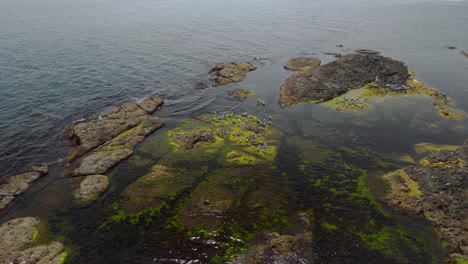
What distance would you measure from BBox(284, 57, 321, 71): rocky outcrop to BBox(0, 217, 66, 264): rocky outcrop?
48.2 metres

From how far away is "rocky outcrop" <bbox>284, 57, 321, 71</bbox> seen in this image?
56.8m

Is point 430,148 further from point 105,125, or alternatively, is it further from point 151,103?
point 105,125

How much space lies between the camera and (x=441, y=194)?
2330 centimetres

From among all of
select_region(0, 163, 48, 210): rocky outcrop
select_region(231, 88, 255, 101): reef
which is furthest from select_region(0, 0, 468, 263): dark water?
select_region(231, 88, 255, 101): reef

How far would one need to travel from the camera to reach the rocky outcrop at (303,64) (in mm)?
56844

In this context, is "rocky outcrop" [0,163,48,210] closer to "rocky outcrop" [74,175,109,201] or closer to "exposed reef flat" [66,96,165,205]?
"exposed reef flat" [66,96,165,205]

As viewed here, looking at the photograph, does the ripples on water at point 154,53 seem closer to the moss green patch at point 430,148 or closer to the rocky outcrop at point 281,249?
the moss green patch at point 430,148

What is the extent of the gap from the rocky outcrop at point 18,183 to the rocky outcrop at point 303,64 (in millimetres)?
44788

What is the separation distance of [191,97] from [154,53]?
30265 millimetres

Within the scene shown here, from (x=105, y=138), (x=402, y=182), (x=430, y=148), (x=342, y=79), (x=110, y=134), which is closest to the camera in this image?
(x=402, y=182)

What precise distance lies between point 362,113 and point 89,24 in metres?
105

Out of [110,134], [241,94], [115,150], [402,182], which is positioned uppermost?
[241,94]

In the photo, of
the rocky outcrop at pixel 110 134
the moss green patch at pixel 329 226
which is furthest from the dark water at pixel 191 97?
the rocky outcrop at pixel 110 134

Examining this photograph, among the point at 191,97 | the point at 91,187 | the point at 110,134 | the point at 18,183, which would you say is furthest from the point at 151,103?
the point at 18,183
